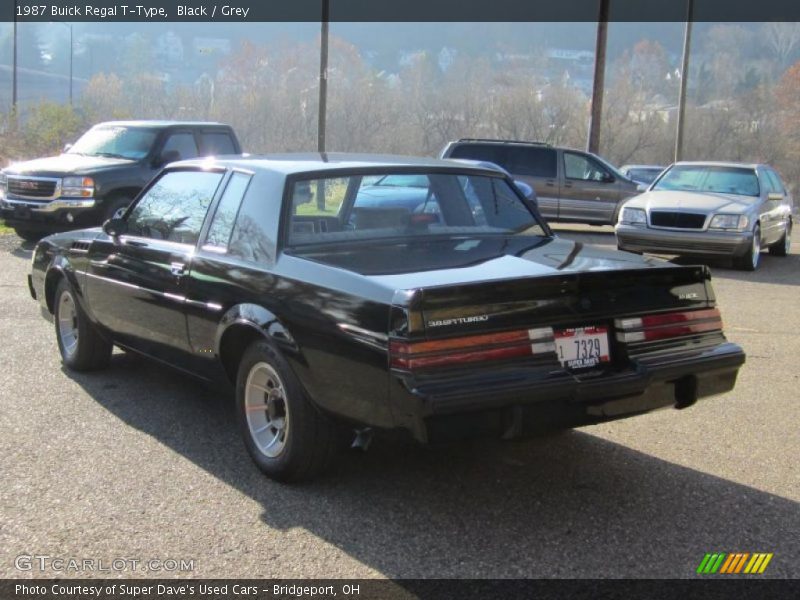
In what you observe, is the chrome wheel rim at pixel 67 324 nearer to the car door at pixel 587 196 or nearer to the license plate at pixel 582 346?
the license plate at pixel 582 346

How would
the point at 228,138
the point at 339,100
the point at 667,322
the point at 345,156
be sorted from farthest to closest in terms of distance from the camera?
the point at 339,100 < the point at 228,138 < the point at 345,156 < the point at 667,322

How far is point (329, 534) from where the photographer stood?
386 cm

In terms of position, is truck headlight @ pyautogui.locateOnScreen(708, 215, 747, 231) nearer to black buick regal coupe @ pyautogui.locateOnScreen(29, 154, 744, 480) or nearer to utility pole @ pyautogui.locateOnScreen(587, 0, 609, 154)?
black buick regal coupe @ pyautogui.locateOnScreen(29, 154, 744, 480)

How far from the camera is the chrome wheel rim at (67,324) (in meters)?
6.50

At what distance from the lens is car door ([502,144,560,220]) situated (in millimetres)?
19281

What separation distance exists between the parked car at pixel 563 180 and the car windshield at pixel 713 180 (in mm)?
4768

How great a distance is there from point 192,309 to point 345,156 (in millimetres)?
1333

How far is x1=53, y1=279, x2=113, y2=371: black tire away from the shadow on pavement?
1.17m

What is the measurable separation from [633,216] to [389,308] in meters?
10.2

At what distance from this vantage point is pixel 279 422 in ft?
14.8

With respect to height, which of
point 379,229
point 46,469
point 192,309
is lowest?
point 46,469

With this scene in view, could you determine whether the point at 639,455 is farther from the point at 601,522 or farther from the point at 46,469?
the point at 46,469

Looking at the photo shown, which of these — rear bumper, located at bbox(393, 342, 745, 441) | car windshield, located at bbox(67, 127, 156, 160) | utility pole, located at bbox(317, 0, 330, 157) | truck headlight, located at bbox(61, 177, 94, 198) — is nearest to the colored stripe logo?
rear bumper, located at bbox(393, 342, 745, 441)

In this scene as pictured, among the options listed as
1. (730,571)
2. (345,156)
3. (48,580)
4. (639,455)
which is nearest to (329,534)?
(48,580)
